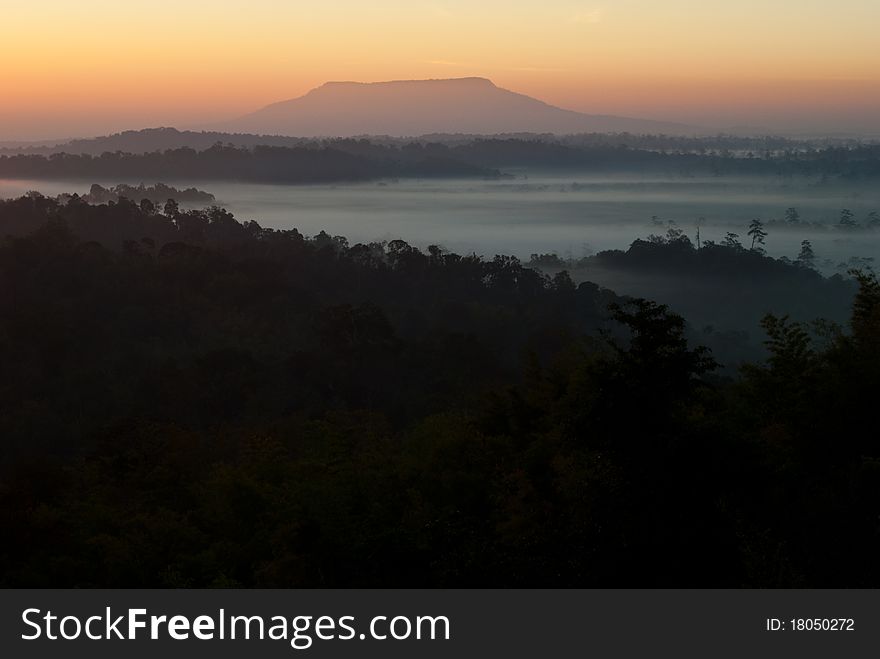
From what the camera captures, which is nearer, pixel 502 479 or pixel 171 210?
pixel 502 479

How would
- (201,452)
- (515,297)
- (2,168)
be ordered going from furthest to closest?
(2,168) < (515,297) < (201,452)

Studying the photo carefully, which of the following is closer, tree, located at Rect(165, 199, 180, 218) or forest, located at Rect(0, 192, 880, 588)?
forest, located at Rect(0, 192, 880, 588)

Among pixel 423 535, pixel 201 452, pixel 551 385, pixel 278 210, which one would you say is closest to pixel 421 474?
pixel 551 385

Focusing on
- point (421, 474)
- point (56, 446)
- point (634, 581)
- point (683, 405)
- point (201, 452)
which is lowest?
point (56, 446)

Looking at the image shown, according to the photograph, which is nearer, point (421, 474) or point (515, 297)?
point (421, 474)

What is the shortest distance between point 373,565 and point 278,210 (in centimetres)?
18380

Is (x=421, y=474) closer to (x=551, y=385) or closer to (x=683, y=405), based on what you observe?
(x=551, y=385)

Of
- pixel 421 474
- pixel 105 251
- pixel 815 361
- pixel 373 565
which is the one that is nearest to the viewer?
pixel 373 565

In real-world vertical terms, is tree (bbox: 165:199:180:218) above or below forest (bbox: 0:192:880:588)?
above

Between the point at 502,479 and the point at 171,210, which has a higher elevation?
the point at 171,210

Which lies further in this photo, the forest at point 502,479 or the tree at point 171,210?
the tree at point 171,210

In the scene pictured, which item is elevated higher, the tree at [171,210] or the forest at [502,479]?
the tree at [171,210]

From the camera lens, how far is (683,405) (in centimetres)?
1292

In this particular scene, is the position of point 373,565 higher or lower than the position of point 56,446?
higher
